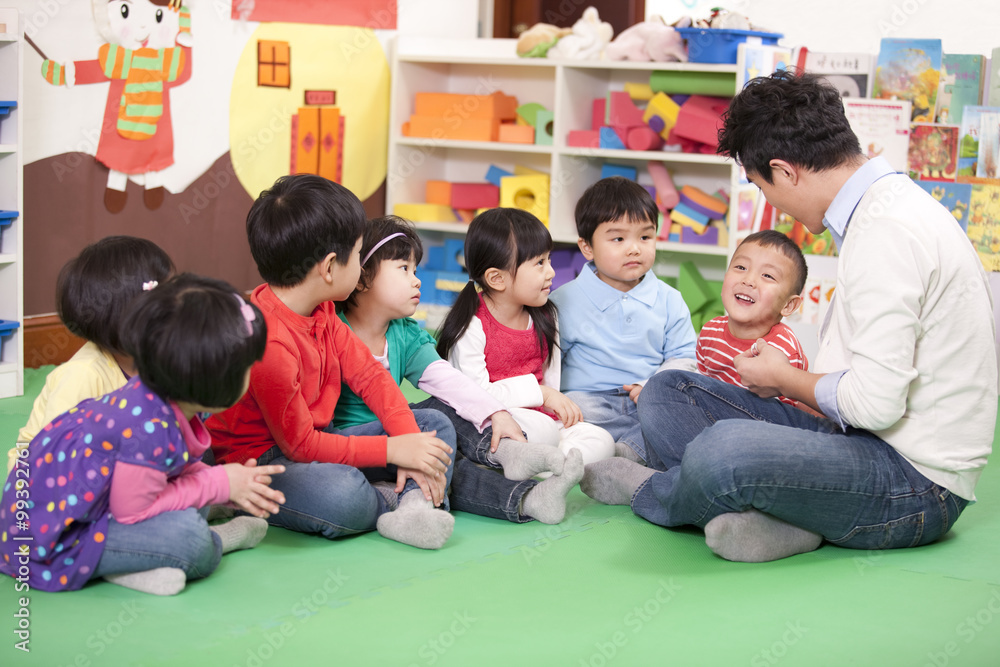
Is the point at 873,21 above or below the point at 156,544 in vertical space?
above

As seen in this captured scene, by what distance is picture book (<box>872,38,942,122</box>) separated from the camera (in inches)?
120

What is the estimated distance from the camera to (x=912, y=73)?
308 cm

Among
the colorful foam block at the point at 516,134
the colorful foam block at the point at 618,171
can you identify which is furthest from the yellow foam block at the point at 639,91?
the colorful foam block at the point at 516,134

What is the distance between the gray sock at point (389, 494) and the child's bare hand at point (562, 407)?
44 centimetres

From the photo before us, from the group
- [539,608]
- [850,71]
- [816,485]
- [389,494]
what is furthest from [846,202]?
[850,71]

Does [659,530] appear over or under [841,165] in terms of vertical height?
under

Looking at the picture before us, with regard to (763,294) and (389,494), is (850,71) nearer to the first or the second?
(763,294)

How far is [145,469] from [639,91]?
2682 mm

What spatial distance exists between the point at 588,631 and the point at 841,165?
817 millimetres

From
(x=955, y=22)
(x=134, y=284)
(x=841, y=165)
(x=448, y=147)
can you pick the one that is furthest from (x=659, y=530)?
(x=955, y=22)

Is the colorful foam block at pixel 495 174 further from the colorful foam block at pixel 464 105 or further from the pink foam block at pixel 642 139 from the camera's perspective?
the pink foam block at pixel 642 139

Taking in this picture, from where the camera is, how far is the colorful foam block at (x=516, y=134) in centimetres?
366

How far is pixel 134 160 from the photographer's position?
289 cm

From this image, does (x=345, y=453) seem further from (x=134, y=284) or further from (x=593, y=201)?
(x=593, y=201)
